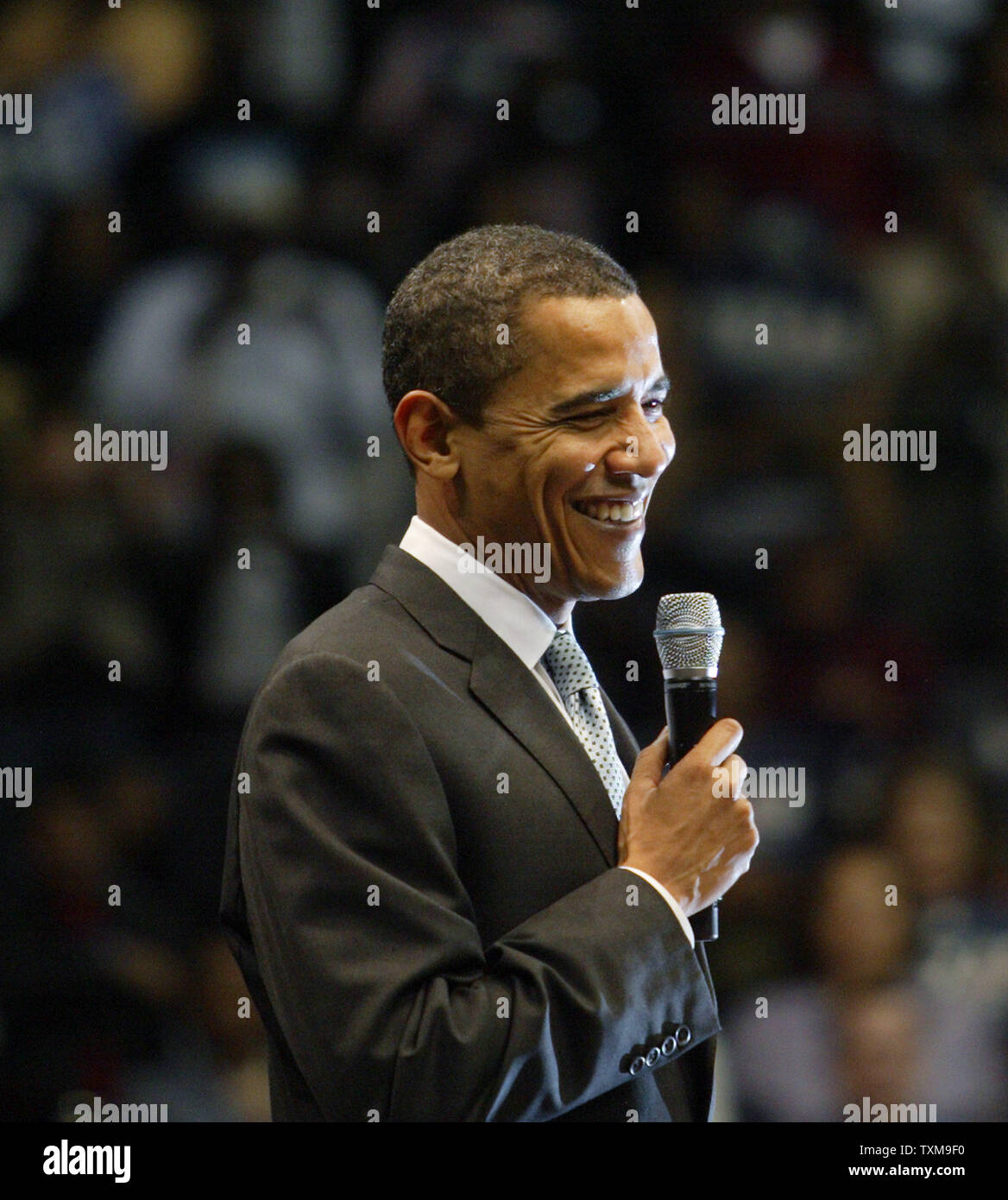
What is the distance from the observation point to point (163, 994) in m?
2.53

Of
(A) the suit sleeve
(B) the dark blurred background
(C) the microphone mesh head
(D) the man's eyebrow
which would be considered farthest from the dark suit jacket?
(B) the dark blurred background

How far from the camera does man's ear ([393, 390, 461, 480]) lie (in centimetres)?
139

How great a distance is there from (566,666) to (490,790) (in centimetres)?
20

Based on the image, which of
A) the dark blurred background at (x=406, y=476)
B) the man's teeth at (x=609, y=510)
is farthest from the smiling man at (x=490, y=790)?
the dark blurred background at (x=406, y=476)

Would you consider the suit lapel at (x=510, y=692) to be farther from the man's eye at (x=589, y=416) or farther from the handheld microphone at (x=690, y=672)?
the man's eye at (x=589, y=416)

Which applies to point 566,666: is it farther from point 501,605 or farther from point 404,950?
point 404,950

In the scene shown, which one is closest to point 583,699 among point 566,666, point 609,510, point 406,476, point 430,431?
point 566,666

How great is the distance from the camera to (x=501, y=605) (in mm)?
1365

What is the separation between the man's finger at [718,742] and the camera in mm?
1272

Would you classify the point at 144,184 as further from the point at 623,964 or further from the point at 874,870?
the point at 623,964

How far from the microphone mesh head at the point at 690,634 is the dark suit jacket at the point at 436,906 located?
0.40ft

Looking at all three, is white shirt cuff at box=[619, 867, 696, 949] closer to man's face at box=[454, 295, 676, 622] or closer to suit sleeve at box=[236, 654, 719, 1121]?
suit sleeve at box=[236, 654, 719, 1121]
